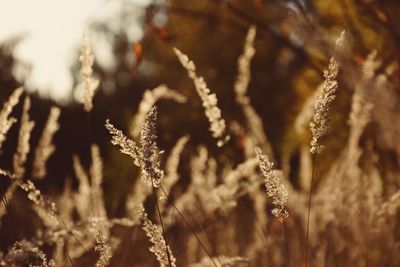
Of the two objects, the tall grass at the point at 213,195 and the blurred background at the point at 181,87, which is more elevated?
the blurred background at the point at 181,87

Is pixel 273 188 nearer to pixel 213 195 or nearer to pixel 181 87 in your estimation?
pixel 213 195

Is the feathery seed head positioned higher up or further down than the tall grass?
further down

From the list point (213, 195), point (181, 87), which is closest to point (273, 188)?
point (213, 195)

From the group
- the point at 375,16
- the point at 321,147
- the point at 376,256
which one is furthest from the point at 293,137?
the point at 321,147

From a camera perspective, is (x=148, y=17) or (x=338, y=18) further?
(x=338, y=18)

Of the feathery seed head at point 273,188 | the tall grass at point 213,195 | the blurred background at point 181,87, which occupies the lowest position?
the feathery seed head at point 273,188

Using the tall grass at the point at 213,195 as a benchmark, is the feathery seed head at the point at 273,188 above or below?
Result: below

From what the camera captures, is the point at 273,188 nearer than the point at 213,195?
Yes

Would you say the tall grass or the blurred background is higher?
the blurred background

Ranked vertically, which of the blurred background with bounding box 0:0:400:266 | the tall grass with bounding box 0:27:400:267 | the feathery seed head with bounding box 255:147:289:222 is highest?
the blurred background with bounding box 0:0:400:266

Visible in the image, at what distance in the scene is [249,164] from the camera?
6.23ft

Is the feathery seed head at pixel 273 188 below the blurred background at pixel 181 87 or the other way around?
below

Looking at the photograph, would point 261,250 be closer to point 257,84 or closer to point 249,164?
point 249,164

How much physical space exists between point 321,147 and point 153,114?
1.14 feet
